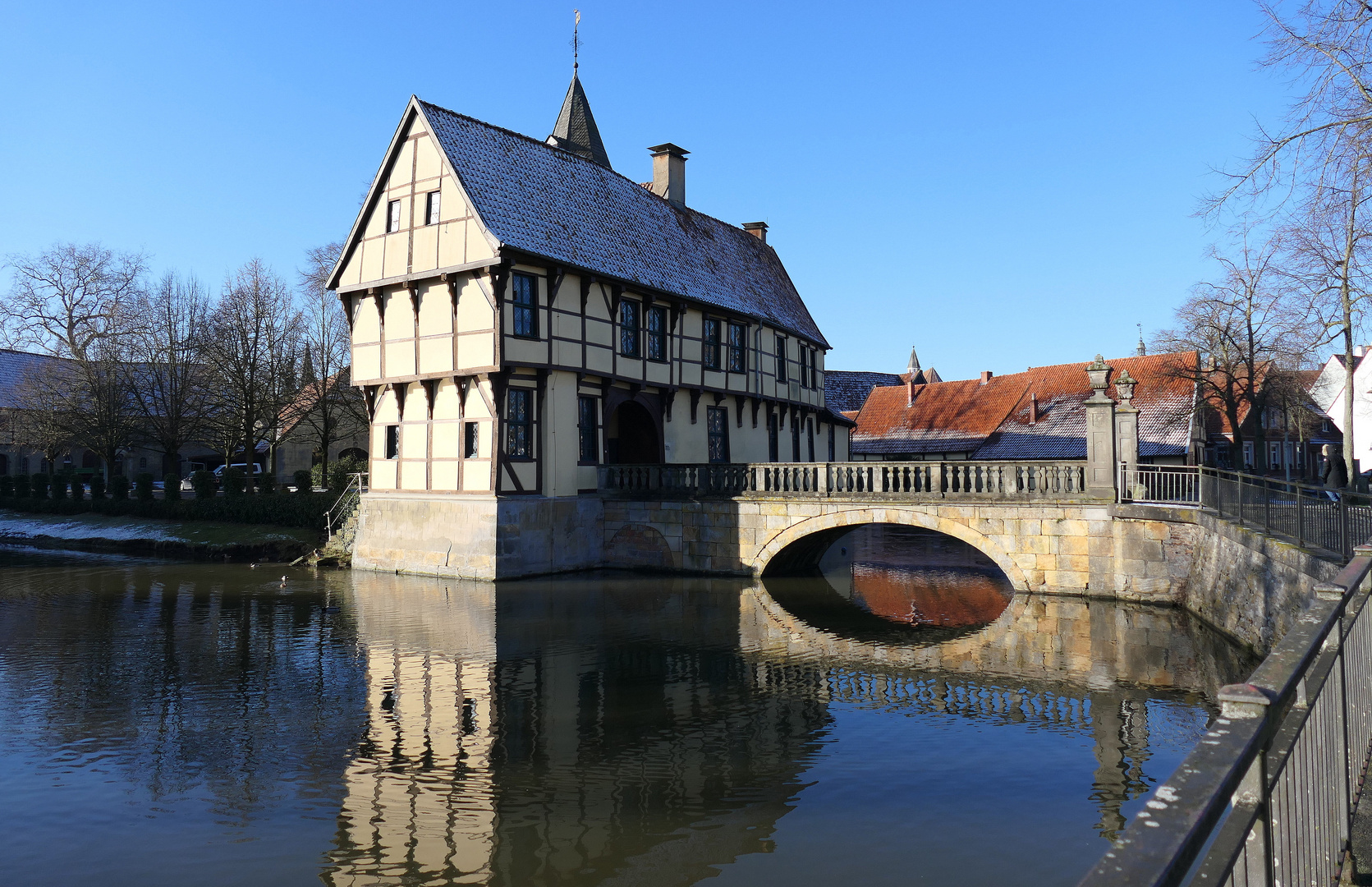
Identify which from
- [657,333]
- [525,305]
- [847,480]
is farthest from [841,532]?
[525,305]

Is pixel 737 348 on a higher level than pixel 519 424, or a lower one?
higher

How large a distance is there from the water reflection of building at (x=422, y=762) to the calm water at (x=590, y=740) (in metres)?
0.03

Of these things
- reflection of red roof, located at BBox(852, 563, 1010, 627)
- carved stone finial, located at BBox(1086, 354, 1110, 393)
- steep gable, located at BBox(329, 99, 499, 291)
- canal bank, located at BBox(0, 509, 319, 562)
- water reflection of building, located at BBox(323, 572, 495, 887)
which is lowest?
water reflection of building, located at BBox(323, 572, 495, 887)

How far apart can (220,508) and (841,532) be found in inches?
855

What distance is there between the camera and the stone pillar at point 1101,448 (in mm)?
16781

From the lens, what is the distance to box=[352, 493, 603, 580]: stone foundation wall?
796 inches

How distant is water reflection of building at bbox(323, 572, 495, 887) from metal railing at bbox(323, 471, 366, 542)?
11.0 metres

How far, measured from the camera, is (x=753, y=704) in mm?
10570

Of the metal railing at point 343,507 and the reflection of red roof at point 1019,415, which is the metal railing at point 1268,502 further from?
the metal railing at point 343,507

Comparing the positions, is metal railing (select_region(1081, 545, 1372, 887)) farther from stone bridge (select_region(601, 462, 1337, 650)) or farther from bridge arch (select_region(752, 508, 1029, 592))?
bridge arch (select_region(752, 508, 1029, 592))

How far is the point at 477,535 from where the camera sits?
20406 mm

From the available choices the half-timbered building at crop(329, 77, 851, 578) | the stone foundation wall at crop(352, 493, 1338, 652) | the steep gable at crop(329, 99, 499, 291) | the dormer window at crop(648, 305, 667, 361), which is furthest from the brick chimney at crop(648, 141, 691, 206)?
the stone foundation wall at crop(352, 493, 1338, 652)

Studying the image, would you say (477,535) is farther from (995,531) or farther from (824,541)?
(995,531)

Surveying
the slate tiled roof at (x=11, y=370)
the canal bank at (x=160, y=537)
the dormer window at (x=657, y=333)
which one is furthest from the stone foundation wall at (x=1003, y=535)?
the slate tiled roof at (x=11, y=370)
